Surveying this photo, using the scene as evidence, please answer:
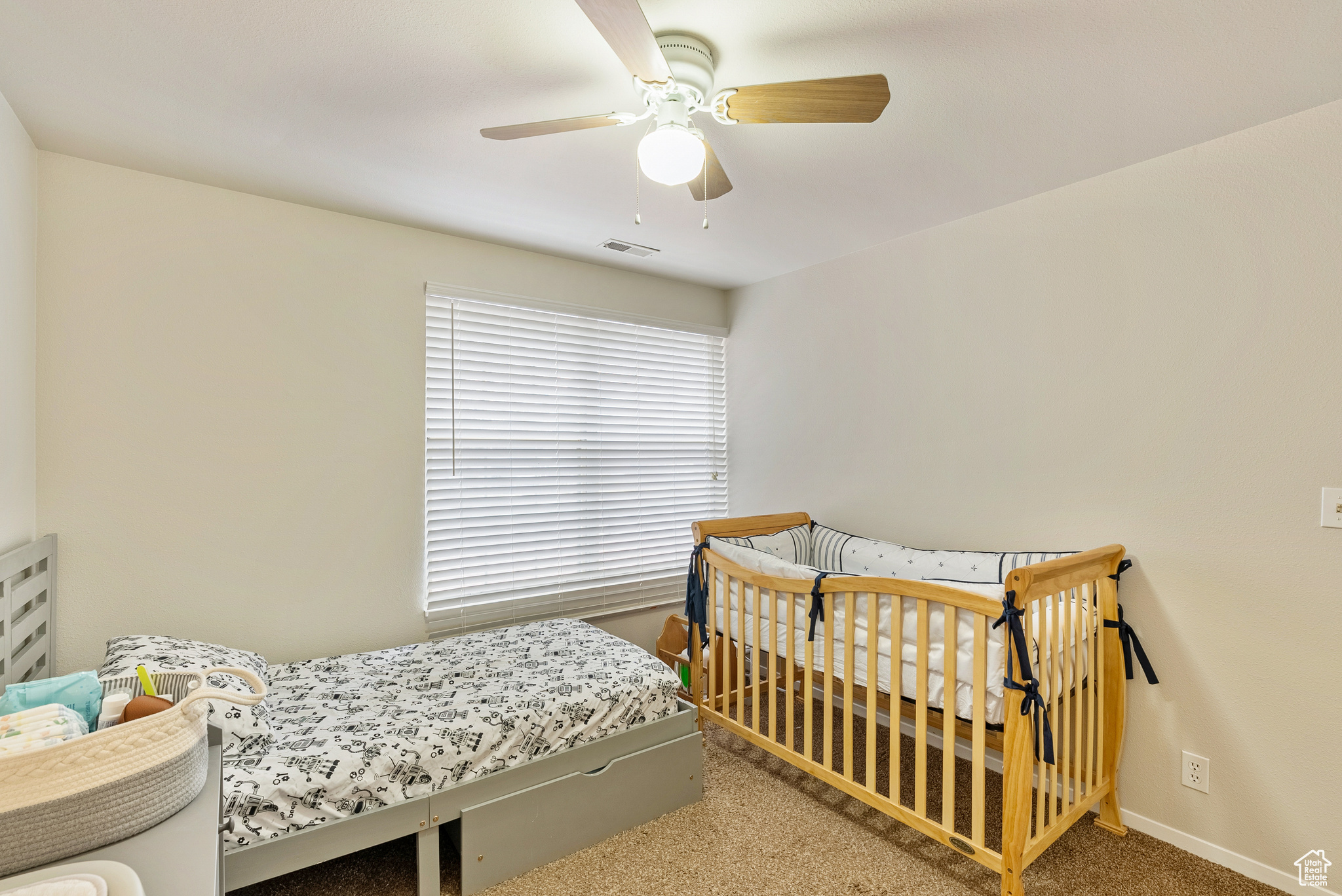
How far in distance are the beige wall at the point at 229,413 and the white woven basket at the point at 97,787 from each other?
5.45 ft

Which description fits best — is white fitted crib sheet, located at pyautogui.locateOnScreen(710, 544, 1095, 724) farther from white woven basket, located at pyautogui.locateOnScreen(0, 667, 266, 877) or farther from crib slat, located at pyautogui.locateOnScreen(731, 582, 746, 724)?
white woven basket, located at pyautogui.locateOnScreen(0, 667, 266, 877)

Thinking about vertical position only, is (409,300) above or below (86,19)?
below

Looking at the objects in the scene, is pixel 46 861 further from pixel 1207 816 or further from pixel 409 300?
pixel 1207 816

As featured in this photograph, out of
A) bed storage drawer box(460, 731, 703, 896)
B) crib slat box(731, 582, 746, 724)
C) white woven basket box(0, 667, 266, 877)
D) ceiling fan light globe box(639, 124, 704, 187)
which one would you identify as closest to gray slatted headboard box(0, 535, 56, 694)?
white woven basket box(0, 667, 266, 877)

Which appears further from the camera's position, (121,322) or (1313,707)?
(121,322)

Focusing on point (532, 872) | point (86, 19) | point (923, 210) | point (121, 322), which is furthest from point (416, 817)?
point (923, 210)

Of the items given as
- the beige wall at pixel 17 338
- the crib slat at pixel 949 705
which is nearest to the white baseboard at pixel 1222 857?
the crib slat at pixel 949 705

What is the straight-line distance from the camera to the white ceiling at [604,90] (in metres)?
1.46

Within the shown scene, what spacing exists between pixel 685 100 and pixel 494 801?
206cm

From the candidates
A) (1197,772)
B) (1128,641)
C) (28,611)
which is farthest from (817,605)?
(28,611)

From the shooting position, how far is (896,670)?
6.43 feet

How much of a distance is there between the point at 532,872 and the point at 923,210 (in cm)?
278

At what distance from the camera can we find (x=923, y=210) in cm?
260

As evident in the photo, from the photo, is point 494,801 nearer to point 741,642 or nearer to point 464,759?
point 464,759
